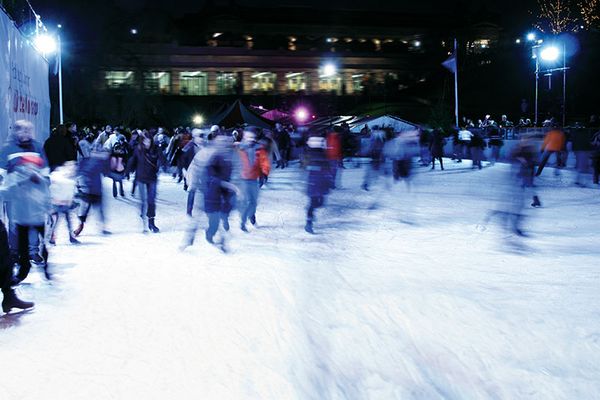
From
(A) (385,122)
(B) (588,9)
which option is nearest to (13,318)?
(A) (385,122)

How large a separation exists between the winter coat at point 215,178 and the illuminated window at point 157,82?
4437 centimetres

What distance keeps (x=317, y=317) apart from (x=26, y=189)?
2.64m

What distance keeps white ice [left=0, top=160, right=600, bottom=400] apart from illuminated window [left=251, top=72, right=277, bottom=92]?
50.5m

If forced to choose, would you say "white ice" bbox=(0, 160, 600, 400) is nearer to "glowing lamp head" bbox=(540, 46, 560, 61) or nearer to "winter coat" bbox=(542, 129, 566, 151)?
"winter coat" bbox=(542, 129, 566, 151)

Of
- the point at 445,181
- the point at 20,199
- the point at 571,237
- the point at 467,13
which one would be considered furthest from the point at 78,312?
the point at 467,13

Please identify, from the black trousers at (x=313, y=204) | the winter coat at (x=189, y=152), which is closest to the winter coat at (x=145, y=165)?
the black trousers at (x=313, y=204)

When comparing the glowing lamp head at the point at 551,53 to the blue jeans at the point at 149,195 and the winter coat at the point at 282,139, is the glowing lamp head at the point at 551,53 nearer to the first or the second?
the winter coat at the point at 282,139

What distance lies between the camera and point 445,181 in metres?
18.2

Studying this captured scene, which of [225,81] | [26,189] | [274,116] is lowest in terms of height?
[26,189]

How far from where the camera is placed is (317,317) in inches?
208

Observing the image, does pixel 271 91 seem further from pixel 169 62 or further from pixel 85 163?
pixel 85 163

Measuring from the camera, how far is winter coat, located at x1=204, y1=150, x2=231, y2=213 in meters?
7.83

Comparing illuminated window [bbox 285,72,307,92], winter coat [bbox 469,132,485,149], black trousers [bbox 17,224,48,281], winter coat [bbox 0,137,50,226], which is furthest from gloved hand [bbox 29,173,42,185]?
illuminated window [bbox 285,72,307,92]

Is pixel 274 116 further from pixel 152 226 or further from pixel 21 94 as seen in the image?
pixel 21 94
